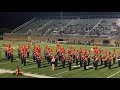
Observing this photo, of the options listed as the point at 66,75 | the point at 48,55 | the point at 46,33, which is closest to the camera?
the point at 66,75

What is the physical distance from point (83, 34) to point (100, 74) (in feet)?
55.8

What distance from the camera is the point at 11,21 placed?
28.0 metres

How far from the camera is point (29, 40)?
100 feet

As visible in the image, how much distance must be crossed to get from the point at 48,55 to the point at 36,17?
46.9 ft

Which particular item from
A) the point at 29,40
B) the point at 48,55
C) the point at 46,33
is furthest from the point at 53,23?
the point at 48,55

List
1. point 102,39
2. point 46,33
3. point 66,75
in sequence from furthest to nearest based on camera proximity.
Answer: point 46,33, point 102,39, point 66,75

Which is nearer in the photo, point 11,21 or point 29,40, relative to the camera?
point 11,21
